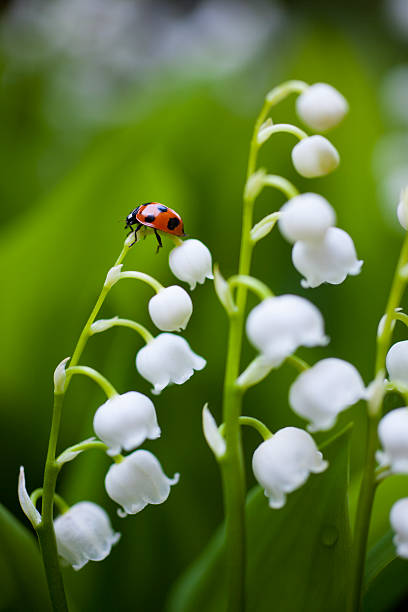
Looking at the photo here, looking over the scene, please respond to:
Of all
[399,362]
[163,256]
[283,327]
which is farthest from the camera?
[163,256]

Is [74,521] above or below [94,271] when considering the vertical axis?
below

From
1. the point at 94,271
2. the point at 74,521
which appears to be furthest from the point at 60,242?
the point at 74,521

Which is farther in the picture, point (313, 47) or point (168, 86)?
point (168, 86)

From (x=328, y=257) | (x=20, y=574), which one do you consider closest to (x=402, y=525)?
(x=328, y=257)

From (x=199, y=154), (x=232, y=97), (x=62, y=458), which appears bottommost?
(x=62, y=458)

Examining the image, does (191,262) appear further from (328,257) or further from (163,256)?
(163,256)

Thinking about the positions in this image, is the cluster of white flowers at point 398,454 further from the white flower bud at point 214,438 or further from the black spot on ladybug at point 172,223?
the black spot on ladybug at point 172,223

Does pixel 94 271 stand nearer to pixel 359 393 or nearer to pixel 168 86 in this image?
pixel 359 393

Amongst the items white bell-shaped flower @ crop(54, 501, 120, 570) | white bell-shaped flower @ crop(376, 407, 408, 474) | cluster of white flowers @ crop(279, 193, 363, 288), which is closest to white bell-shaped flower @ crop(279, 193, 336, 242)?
cluster of white flowers @ crop(279, 193, 363, 288)
